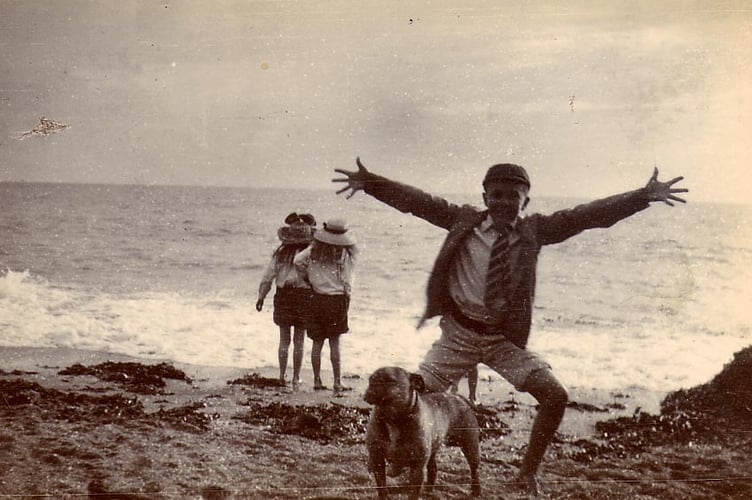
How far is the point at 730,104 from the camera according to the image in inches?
184

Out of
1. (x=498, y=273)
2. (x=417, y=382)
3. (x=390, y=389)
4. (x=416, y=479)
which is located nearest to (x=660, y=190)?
(x=498, y=273)

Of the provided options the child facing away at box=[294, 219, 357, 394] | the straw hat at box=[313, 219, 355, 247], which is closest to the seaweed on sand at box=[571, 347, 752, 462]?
the child facing away at box=[294, 219, 357, 394]

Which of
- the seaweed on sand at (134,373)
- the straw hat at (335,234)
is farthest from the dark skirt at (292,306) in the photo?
the seaweed on sand at (134,373)

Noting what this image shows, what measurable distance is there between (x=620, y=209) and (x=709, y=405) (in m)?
2.70

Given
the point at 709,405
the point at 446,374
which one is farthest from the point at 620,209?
the point at 709,405

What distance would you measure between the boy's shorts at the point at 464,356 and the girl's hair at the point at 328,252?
2151 mm

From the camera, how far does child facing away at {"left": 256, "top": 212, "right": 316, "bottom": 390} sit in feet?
19.6

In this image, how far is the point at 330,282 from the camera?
581cm

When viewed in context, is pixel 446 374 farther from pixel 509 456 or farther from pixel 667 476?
pixel 667 476

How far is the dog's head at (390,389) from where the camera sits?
324 cm

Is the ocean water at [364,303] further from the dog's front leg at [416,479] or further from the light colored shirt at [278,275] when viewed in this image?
the dog's front leg at [416,479]

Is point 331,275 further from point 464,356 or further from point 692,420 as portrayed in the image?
point 692,420

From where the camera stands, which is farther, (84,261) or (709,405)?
(84,261)

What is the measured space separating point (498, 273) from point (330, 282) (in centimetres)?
245
